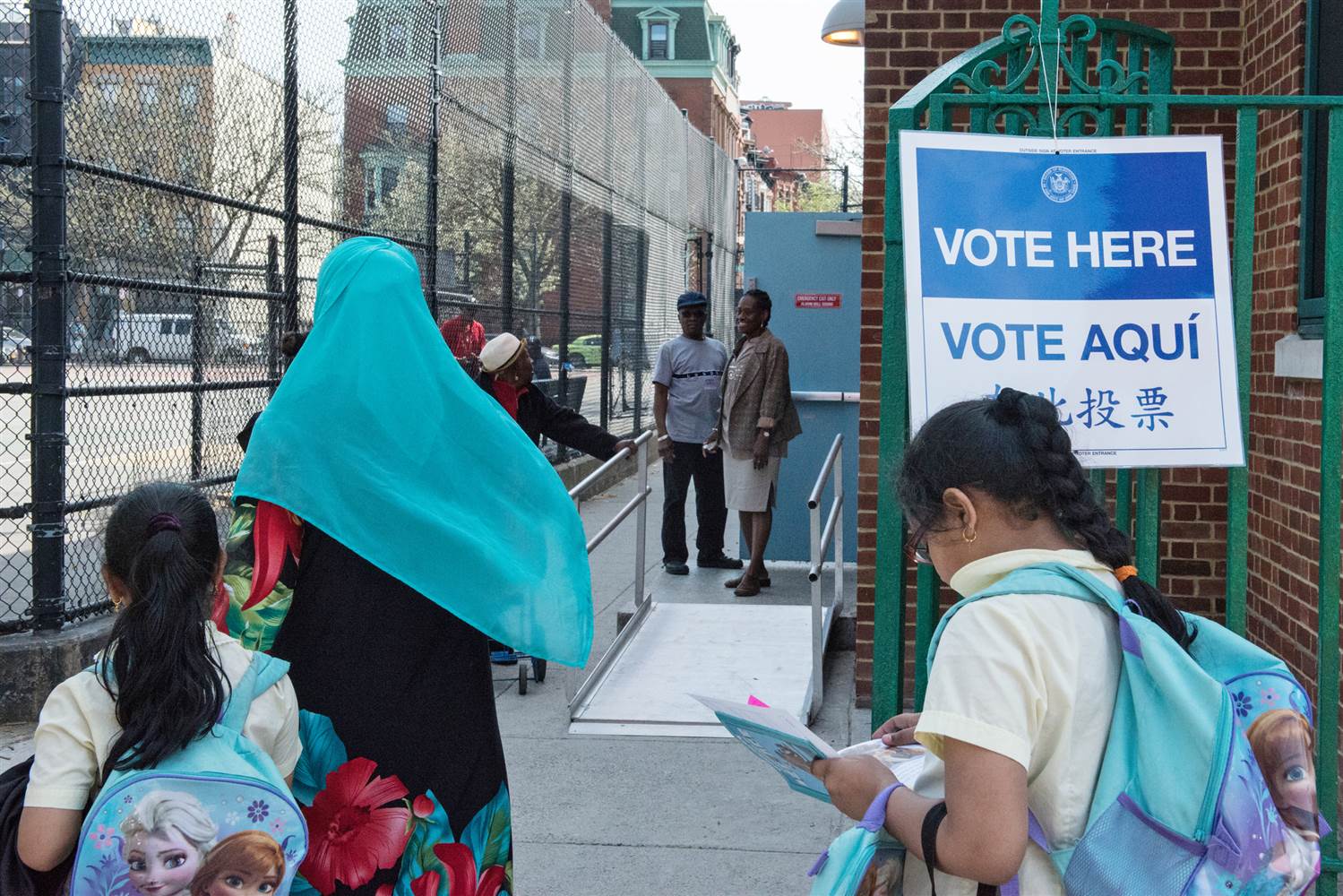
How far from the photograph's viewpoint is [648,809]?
4.96 m

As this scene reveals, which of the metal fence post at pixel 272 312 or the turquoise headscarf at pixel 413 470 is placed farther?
the metal fence post at pixel 272 312

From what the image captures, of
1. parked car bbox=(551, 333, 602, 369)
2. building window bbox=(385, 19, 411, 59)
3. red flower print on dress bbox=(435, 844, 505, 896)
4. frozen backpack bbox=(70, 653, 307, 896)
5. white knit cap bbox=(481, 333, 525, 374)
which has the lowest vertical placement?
red flower print on dress bbox=(435, 844, 505, 896)

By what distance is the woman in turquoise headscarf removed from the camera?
8.64 feet

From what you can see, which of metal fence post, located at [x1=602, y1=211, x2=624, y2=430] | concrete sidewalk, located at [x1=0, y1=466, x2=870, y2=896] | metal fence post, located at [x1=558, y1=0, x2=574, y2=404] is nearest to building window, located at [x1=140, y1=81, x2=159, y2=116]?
concrete sidewalk, located at [x1=0, y1=466, x2=870, y2=896]

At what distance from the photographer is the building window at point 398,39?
344 inches

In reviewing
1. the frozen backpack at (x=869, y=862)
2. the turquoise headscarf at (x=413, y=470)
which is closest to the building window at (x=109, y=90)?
the turquoise headscarf at (x=413, y=470)

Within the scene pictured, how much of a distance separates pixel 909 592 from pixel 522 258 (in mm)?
7272

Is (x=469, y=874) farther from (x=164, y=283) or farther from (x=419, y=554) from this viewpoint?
(x=164, y=283)

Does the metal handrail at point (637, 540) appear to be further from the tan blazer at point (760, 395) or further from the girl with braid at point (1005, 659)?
the girl with braid at point (1005, 659)

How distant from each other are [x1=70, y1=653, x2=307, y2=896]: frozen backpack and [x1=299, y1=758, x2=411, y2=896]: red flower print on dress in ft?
1.25

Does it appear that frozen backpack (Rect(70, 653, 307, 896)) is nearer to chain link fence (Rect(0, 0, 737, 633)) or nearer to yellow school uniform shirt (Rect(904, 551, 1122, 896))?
yellow school uniform shirt (Rect(904, 551, 1122, 896))

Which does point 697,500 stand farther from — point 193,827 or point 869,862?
point 869,862

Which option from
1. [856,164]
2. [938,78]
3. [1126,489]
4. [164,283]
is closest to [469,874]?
[1126,489]

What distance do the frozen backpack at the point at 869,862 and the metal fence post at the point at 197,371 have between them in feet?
17.6
